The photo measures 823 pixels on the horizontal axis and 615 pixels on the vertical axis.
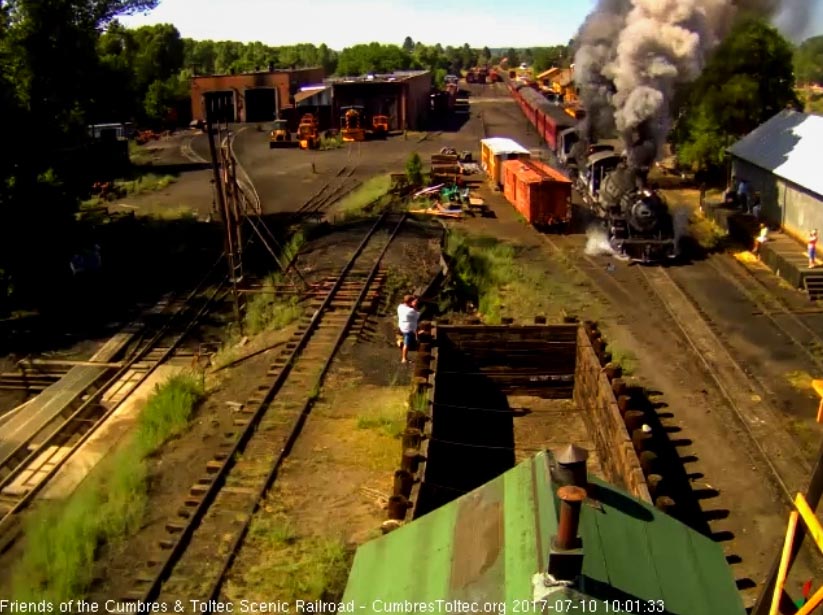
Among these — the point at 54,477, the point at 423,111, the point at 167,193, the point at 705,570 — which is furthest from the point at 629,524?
the point at 423,111

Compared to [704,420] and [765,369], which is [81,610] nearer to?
[704,420]

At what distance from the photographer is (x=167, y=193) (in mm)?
36500

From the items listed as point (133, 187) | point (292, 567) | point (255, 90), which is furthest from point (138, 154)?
point (292, 567)

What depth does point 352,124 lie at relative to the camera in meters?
54.1

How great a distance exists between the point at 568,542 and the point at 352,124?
52.3 meters

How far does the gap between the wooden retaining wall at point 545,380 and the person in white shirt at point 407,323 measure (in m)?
0.26

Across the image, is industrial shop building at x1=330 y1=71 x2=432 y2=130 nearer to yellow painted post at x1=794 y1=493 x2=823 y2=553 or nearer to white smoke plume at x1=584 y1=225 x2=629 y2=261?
white smoke plume at x1=584 y1=225 x2=629 y2=261

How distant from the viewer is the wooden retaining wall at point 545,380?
10.2 m

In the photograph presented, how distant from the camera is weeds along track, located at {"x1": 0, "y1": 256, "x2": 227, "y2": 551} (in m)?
12.9

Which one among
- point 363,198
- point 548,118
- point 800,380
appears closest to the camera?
point 800,380

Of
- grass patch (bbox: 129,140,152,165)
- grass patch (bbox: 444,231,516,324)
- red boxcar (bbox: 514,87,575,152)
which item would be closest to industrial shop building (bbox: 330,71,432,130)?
red boxcar (bbox: 514,87,575,152)

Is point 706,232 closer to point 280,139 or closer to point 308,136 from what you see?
point 308,136

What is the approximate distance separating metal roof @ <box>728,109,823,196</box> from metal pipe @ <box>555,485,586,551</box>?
21.5 metres

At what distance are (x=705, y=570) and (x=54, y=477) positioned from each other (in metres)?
11.5
